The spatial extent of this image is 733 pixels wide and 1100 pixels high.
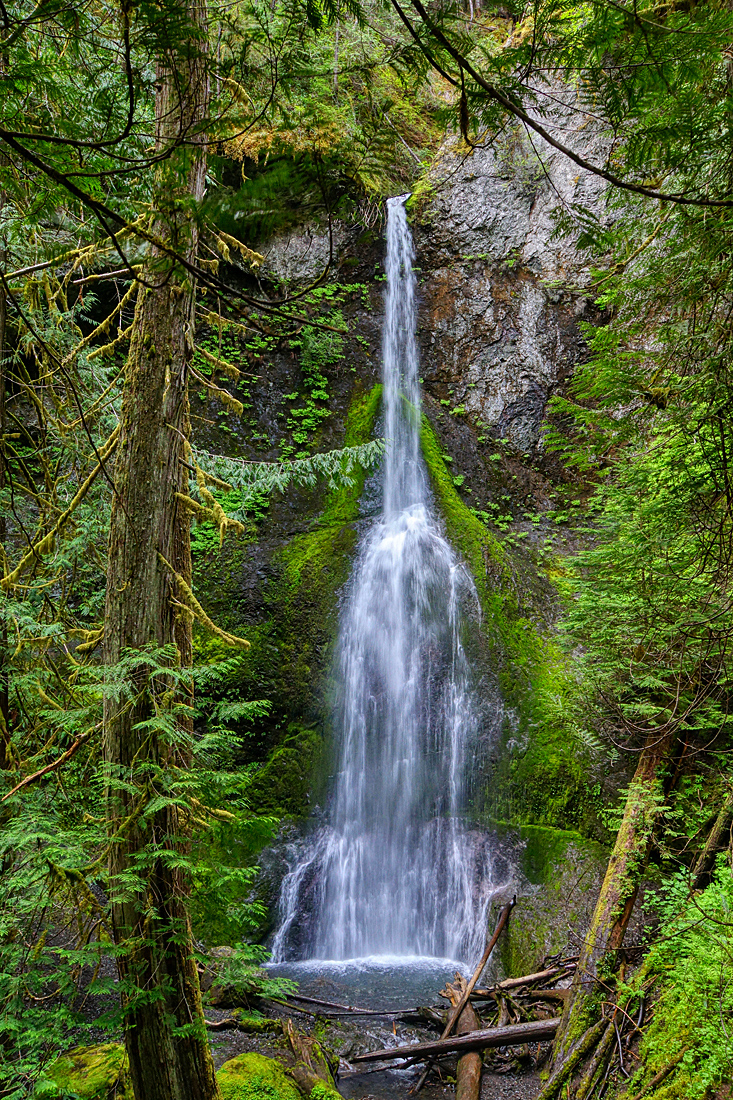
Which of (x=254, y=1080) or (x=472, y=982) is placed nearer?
(x=254, y=1080)

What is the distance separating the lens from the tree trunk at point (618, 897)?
439 centimetres

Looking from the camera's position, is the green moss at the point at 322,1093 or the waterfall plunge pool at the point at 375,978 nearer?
the green moss at the point at 322,1093

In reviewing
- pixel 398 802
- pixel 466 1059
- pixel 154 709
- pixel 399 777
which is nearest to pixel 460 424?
pixel 399 777

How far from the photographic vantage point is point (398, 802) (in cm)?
831

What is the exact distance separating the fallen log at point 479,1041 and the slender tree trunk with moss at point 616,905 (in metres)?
0.36

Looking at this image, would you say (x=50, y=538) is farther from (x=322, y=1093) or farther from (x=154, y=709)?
(x=322, y=1093)

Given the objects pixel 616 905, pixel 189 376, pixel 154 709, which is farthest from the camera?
pixel 616 905

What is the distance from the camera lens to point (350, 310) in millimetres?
13109

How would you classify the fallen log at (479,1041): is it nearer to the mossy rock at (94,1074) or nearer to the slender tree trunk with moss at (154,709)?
the mossy rock at (94,1074)

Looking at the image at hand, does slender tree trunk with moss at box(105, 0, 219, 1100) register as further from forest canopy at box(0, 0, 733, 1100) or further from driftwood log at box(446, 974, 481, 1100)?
driftwood log at box(446, 974, 481, 1100)

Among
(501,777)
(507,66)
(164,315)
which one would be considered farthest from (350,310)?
(507,66)

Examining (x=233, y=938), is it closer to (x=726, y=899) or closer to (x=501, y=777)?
(x=501, y=777)

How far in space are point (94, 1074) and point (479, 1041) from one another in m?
2.86

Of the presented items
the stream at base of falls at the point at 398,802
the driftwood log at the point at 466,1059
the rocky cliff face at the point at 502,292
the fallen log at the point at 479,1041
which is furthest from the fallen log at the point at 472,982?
the rocky cliff face at the point at 502,292
